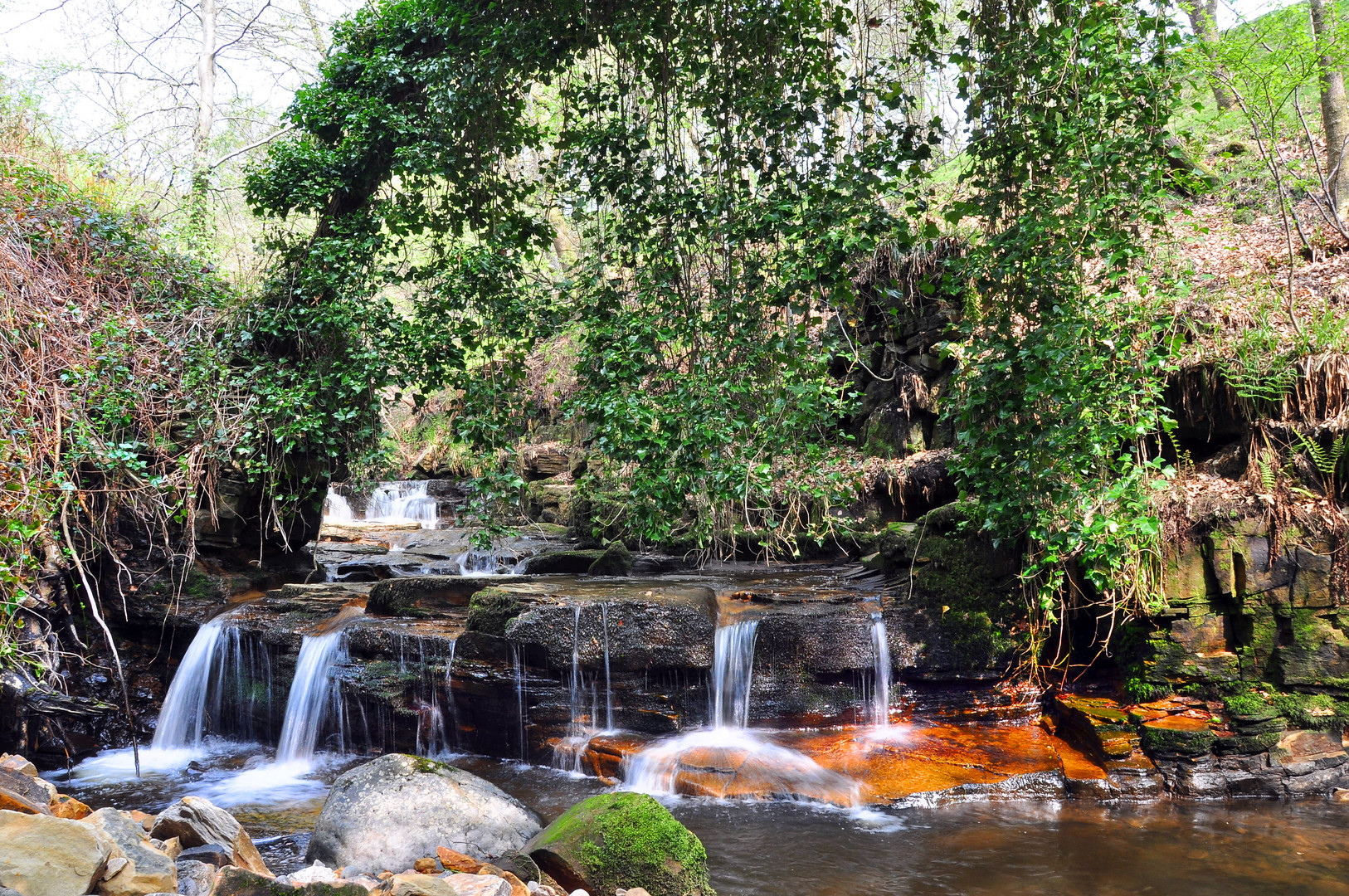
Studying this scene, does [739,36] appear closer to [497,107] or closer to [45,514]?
[497,107]

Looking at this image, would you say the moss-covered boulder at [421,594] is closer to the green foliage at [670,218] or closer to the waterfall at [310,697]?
the waterfall at [310,697]

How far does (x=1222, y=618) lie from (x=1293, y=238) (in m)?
6.18

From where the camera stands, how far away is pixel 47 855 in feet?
9.66

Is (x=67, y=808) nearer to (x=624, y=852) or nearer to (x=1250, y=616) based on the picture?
(x=624, y=852)

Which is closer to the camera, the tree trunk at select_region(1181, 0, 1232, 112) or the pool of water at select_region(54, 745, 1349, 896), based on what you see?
the pool of water at select_region(54, 745, 1349, 896)

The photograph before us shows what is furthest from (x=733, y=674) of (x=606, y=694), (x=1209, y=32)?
(x=1209, y=32)

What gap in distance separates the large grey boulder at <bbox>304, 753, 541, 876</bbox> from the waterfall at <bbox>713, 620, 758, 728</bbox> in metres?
2.54

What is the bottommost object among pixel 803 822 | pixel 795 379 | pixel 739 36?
pixel 803 822

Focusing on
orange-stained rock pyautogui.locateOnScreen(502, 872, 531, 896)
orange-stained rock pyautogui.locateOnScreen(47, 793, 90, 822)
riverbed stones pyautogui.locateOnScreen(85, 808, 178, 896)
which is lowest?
orange-stained rock pyautogui.locateOnScreen(502, 872, 531, 896)

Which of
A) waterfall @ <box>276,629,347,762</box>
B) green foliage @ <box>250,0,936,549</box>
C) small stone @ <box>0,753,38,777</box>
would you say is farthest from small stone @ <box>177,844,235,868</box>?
waterfall @ <box>276,629,347,762</box>

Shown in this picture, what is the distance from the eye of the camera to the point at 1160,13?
13.6 feet

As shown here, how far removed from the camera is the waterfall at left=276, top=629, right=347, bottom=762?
7711 millimetres

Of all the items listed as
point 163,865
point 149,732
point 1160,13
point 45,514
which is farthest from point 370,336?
point 1160,13

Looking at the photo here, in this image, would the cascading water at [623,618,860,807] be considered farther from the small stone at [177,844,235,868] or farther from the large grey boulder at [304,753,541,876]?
the small stone at [177,844,235,868]
